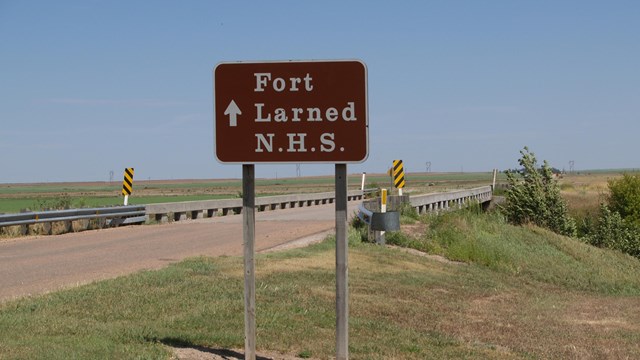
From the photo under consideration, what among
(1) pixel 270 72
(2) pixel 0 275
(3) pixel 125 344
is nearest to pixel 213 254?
(2) pixel 0 275

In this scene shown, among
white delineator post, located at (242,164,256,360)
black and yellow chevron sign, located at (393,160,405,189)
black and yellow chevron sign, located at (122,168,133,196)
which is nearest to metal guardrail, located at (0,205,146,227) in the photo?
black and yellow chevron sign, located at (122,168,133,196)

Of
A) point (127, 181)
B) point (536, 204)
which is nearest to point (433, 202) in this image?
point (536, 204)

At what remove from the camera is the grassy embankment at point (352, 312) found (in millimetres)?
8867

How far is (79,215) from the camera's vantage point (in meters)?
25.0

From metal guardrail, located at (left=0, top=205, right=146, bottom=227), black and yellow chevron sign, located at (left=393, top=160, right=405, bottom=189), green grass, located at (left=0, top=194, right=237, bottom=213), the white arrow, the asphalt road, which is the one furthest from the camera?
green grass, located at (left=0, top=194, right=237, bottom=213)

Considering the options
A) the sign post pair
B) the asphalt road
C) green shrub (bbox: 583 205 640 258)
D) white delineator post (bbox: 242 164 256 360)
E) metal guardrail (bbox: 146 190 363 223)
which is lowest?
green shrub (bbox: 583 205 640 258)

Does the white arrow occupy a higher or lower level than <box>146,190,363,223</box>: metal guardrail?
higher

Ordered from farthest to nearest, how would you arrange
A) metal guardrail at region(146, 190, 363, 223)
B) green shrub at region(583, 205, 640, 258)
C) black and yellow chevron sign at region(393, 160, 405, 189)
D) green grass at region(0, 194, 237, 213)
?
green shrub at region(583, 205, 640, 258)
metal guardrail at region(146, 190, 363, 223)
green grass at region(0, 194, 237, 213)
black and yellow chevron sign at region(393, 160, 405, 189)

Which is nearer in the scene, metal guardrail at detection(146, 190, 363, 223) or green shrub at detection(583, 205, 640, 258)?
metal guardrail at detection(146, 190, 363, 223)

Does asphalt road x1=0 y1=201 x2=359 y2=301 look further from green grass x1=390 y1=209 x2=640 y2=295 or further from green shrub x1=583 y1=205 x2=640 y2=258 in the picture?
green shrub x1=583 y1=205 x2=640 y2=258

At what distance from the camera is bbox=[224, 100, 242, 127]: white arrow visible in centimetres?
763

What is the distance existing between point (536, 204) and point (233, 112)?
3294cm

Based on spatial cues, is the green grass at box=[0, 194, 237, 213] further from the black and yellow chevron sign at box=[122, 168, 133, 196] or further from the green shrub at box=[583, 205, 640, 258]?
the green shrub at box=[583, 205, 640, 258]

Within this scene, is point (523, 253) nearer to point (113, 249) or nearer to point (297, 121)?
point (113, 249)
